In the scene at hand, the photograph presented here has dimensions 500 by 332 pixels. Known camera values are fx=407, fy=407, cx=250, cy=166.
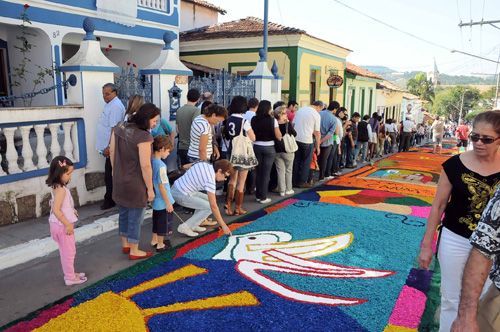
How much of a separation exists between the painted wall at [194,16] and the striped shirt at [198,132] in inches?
484

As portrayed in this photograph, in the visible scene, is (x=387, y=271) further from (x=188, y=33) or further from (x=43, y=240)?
(x=188, y=33)

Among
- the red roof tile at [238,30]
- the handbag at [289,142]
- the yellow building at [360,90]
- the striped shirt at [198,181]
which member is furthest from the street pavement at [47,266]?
the yellow building at [360,90]

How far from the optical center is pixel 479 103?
9069 centimetres

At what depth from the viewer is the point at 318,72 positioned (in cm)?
1705

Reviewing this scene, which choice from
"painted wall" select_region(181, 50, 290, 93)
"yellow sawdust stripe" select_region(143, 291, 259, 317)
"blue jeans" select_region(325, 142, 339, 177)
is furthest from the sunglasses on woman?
"painted wall" select_region(181, 50, 290, 93)

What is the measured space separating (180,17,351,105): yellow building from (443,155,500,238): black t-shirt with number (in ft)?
41.9

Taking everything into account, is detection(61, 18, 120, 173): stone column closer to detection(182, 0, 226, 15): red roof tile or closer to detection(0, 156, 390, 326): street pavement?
detection(0, 156, 390, 326): street pavement

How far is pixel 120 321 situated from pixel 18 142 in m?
3.38

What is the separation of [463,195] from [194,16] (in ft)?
54.0

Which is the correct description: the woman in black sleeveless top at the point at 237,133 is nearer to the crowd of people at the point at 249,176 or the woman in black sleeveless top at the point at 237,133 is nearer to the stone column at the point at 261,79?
the crowd of people at the point at 249,176

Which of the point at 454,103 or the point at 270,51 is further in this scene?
the point at 454,103

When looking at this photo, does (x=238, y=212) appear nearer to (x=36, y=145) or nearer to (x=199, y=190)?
(x=199, y=190)

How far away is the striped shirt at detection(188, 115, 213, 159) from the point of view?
5398mm

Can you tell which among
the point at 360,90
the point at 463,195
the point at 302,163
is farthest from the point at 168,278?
the point at 360,90
